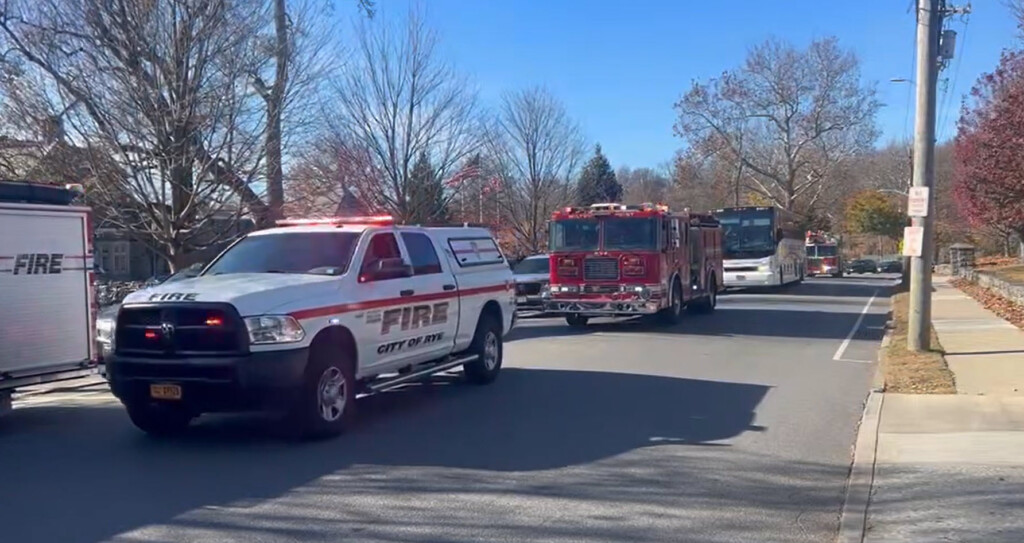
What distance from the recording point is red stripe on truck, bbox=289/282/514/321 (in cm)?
993

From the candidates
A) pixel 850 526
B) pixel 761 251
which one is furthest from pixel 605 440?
pixel 761 251

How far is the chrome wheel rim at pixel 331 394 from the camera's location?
10.1m

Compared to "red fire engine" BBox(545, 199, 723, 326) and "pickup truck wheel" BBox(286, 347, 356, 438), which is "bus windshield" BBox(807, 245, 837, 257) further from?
"pickup truck wheel" BBox(286, 347, 356, 438)

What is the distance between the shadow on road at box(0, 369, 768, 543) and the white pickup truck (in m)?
0.61

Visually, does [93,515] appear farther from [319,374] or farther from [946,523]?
[946,523]

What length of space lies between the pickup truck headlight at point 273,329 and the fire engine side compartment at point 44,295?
3204mm

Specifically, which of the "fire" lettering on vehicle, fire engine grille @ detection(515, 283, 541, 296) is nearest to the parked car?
fire engine grille @ detection(515, 283, 541, 296)

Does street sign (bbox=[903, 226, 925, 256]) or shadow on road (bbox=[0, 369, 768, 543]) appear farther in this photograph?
street sign (bbox=[903, 226, 925, 256])

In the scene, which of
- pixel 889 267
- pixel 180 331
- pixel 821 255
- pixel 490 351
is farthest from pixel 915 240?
pixel 889 267

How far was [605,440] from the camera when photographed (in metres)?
10.0

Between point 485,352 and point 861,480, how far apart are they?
627 cm

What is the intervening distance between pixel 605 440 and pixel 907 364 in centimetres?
680

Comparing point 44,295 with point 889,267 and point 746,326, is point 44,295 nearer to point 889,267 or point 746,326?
point 746,326

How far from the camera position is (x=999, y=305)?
26641mm
